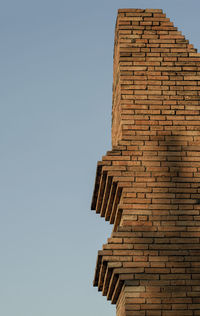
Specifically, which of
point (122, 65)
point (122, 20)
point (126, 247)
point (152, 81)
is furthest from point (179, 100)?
point (126, 247)

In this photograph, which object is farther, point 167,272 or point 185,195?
point 185,195

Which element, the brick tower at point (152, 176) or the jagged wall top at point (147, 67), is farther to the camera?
the jagged wall top at point (147, 67)

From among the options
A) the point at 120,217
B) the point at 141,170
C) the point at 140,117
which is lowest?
the point at 120,217

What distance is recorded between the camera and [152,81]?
292 inches

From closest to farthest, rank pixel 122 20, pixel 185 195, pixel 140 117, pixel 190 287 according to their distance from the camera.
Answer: pixel 190 287, pixel 185 195, pixel 140 117, pixel 122 20

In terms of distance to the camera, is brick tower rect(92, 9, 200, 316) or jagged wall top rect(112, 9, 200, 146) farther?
jagged wall top rect(112, 9, 200, 146)

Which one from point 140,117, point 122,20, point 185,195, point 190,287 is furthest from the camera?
point 122,20

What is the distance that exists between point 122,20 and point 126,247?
3.27 metres

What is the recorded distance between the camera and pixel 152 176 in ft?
22.2

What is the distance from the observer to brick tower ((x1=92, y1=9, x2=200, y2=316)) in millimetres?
6156

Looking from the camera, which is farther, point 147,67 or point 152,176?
point 147,67

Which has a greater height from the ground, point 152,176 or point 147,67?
point 147,67

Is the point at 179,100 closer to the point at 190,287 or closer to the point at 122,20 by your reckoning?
the point at 122,20

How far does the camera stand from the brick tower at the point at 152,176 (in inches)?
242
